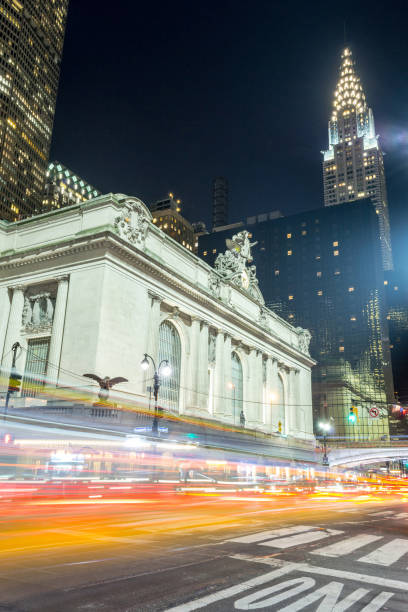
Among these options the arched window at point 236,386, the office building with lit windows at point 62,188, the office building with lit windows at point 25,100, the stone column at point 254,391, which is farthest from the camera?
the office building with lit windows at point 62,188

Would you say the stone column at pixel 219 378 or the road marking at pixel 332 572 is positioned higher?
the stone column at pixel 219 378

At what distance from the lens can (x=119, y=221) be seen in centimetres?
4272

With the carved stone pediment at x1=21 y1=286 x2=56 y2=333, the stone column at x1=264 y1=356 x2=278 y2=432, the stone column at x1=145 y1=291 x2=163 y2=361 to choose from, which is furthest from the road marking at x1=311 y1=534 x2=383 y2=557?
the stone column at x1=264 y1=356 x2=278 y2=432

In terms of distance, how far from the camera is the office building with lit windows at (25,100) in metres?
121

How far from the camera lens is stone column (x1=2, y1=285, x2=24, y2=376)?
143 ft

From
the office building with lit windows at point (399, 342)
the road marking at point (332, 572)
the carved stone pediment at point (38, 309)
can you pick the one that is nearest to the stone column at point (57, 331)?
the carved stone pediment at point (38, 309)

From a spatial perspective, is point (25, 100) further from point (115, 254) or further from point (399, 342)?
point (399, 342)

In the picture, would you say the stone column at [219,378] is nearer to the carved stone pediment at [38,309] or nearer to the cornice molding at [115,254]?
the cornice molding at [115,254]

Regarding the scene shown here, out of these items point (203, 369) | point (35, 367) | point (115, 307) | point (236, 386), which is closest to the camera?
point (115, 307)

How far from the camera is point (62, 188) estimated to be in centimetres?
16662

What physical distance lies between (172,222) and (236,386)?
123 meters

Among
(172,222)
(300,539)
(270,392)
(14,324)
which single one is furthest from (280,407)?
(172,222)

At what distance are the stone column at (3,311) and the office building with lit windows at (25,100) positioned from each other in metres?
81.3

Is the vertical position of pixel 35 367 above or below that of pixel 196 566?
above
